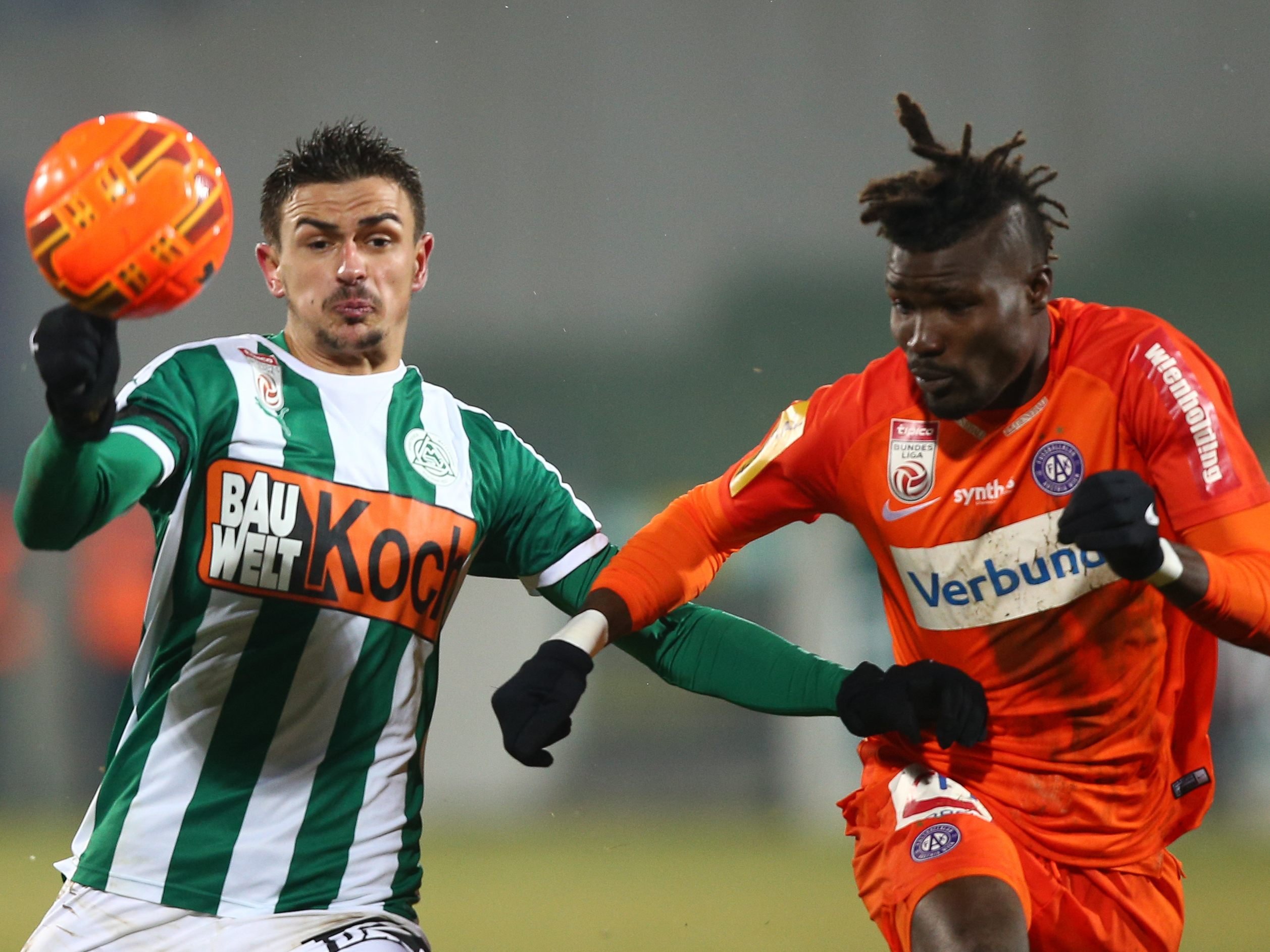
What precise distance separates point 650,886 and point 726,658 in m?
4.54

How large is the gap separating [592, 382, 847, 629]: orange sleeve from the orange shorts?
0.55 m

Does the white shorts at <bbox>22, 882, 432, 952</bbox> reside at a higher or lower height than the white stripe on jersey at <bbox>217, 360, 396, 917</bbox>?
lower

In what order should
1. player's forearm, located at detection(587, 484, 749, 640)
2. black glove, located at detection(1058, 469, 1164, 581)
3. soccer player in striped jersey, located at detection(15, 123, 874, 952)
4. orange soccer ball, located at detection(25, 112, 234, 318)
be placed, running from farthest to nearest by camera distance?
player's forearm, located at detection(587, 484, 749, 640)
soccer player in striped jersey, located at detection(15, 123, 874, 952)
orange soccer ball, located at detection(25, 112, 234, 318)
black glove, located at detection(1058, 469, 1164, 581)

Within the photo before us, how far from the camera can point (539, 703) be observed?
2441mm

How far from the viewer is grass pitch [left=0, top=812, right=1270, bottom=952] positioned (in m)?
5.96

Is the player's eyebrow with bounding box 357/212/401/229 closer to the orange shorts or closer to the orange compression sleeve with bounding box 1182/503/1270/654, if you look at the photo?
the orange shorts

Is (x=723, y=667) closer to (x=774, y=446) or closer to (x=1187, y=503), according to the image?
(x=774, y=446)

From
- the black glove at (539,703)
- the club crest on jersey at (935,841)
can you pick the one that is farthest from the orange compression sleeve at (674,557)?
the club crest on jersey at (935,841)

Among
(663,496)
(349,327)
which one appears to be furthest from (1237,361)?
(349,327)

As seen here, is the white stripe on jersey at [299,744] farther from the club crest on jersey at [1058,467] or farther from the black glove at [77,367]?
the club crest on jersey at [1058,467]

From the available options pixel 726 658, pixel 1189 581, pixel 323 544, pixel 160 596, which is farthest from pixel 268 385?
pixel 1189 581

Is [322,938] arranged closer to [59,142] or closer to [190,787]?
[190,787]

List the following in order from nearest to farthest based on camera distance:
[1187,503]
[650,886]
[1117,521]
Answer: [1117,521] → [1187,503] → [650,886]

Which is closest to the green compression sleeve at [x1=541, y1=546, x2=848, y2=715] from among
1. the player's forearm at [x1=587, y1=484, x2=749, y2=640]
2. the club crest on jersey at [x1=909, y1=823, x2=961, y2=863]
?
the player's forearm at [x1=587, y1=484, x2=749, y2=640]
